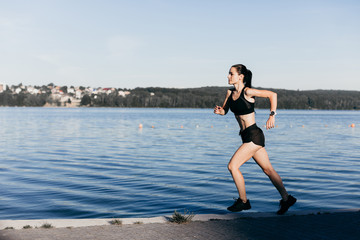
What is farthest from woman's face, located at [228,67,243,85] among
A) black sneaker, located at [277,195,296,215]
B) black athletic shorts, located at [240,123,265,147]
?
black sneaker, located at [277,195,296,215]

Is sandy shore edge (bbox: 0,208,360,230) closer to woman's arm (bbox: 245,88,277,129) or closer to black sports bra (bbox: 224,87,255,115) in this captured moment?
woman's arm (bbox: 245,88,277,129)

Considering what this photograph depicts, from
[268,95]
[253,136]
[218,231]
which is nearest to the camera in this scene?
[218,231]

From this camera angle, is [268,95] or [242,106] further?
[242,106]

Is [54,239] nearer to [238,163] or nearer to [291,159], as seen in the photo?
[238,163]

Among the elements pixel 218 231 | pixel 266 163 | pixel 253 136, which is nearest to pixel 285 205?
pixel 266 163

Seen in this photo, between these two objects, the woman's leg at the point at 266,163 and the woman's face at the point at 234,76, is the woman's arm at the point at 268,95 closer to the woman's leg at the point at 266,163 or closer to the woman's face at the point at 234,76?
the woman's face at the point at 234,76

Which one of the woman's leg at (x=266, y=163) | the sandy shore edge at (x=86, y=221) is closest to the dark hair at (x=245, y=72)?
the woman's leg at (x=266, y=163)

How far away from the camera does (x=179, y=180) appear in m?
16.3

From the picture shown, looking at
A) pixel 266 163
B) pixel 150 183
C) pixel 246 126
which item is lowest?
pixel 150 183

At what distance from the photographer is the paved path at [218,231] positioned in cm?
599

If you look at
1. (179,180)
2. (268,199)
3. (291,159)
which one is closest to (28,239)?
(268,199)

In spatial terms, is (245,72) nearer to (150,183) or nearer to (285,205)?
(285,205)

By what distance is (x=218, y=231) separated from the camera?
631 cm

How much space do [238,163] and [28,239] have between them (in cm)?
320
